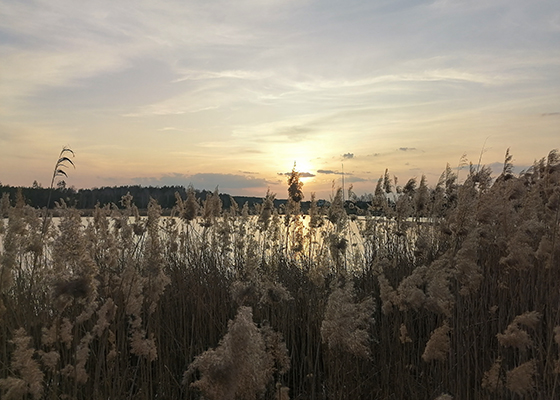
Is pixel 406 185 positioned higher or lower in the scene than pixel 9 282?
higher

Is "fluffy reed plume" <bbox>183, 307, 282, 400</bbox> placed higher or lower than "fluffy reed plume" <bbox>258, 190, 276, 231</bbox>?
lower

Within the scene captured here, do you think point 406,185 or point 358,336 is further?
point 406,185

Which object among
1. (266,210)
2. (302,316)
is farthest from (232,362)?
(266,210)

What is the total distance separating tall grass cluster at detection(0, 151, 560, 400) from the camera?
220cm

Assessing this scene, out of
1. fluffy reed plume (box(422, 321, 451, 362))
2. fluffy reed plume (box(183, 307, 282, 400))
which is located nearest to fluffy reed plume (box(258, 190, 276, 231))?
fluffy reed plume (box(422, 321, 451, 362))

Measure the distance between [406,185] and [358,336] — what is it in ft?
19.3

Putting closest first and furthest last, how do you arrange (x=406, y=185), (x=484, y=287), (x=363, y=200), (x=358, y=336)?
(x=358, y=336)
(x=484, y=287)
(x=406, y=185)
(x=363, y=200)

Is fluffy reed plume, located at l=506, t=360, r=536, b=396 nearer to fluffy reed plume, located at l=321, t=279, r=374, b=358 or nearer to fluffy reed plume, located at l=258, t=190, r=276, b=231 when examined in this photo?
fluffy reed plume, located at l=321, t=279, r=374, b=358

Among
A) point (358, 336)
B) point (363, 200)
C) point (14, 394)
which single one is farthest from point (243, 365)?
point (363, 200)

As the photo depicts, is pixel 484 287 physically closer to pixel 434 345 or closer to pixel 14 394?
pixel 434 345

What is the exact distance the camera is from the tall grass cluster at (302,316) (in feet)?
7.23

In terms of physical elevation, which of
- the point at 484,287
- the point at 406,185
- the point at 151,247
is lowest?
the point at 484,287

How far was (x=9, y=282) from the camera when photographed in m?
2.94

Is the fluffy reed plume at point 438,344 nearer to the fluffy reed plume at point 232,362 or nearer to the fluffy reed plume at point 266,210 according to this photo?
the fluffy reed plume at point 232,362
